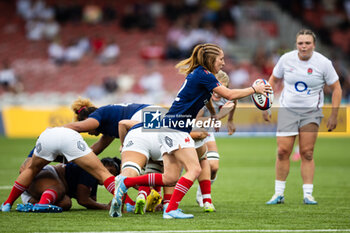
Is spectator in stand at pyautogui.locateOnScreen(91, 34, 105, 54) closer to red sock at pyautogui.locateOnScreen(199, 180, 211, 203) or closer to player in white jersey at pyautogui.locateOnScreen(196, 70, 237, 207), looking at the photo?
player in white jersey at pyautogui.locateOnScreen(196, 70, 237, 207)

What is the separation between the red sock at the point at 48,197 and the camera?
22.8ft

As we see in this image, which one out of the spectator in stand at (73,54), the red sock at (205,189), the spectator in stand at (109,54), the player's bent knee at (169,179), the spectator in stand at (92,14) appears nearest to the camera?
the player's bent knee at (169,179)

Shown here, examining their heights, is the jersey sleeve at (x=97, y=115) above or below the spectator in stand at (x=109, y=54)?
below

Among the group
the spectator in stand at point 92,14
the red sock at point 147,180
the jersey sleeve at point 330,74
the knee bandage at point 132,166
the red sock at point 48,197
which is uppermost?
the spectator in stand at point 92,14

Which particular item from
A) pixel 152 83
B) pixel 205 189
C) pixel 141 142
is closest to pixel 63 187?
pixel 141 142

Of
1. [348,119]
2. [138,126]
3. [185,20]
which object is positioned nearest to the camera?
[138,126]

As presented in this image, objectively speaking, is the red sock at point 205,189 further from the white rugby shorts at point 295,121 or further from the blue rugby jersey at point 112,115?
the white rugby shorts at point 295,121

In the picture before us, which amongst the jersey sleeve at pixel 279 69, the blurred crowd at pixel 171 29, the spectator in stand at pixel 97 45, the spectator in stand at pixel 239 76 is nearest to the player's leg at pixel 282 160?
the jersey sleeve at pixel 279 69

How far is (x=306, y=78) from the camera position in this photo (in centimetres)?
823

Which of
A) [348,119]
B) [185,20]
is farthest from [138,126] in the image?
[185,20]

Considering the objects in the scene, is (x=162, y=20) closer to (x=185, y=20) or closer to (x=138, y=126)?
(x=185, y=20)

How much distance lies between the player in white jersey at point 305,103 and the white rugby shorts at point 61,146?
2.70 metres

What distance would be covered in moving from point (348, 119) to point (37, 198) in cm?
1679

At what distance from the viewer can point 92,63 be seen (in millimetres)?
25672
